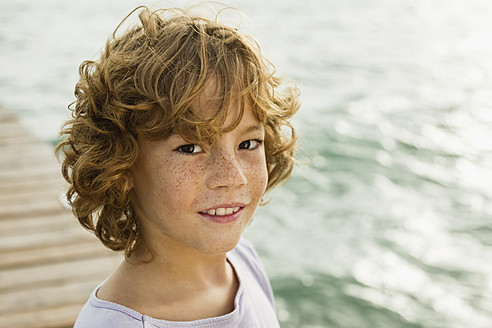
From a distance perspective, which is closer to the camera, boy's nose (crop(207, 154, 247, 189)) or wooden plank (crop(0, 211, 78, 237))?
boy's nose (crop(207, 154, 247, 189))

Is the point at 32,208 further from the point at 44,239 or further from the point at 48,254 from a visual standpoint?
the point at 48,254

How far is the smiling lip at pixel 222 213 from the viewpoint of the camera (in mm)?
1283

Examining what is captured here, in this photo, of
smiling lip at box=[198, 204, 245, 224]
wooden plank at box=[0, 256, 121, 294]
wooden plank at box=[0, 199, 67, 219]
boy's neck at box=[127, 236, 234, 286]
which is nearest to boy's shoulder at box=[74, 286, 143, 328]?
boy's neck at box=[127, 236, 234, 286]

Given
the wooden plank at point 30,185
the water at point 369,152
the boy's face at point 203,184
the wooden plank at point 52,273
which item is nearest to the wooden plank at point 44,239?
the wooden plank at point 52,273

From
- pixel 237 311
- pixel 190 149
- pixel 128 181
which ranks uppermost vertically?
pixel 190 149

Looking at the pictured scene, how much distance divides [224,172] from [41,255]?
78.8 inches

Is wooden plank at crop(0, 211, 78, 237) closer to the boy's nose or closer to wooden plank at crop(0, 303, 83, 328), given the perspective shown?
wooden plank at crop(0, 303, 83, 328)

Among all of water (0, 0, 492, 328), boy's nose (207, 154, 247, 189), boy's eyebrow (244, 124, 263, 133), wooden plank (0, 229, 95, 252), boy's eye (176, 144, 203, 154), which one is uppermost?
boy's eyebrow (244, 124, 263, 133)

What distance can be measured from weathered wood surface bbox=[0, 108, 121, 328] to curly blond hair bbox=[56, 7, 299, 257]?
1374 millimetres

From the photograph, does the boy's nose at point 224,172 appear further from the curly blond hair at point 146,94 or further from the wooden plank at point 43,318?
the wooden plank at point 43,318

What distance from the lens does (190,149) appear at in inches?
50.2

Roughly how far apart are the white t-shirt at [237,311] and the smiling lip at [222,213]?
→ 204 mm

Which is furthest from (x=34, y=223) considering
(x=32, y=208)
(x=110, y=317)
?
(x=110, y=317)

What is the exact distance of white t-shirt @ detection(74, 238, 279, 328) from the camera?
1224 millimetres
